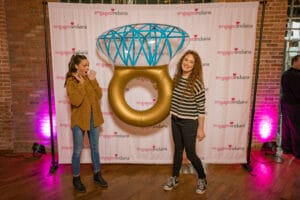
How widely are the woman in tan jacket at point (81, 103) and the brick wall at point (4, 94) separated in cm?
146

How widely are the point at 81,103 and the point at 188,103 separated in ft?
3.09

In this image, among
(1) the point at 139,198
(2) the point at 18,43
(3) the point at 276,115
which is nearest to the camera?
(1) the point at 139,198

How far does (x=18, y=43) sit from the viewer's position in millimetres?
3363

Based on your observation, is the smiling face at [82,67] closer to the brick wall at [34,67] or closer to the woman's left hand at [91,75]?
the woman's left hand at [91,75]

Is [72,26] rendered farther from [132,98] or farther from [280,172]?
[280,172]

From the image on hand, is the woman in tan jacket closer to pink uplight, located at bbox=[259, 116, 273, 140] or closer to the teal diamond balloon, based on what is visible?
the teal diamond balloon

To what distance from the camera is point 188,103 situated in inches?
94.2

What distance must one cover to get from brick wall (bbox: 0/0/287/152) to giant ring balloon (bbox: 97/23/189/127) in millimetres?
1188

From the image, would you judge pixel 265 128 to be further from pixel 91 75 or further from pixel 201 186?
pixel 91 75

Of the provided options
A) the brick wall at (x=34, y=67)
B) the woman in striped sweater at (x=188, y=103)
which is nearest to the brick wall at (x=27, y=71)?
the brick wall at (x=34, y=67)

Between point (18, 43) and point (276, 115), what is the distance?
3.37 meters

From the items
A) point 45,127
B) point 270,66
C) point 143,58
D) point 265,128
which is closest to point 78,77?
point 143,58

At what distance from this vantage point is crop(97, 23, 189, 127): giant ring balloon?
2.52 meters

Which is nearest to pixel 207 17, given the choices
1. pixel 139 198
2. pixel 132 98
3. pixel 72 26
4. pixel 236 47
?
pixel 236 47
